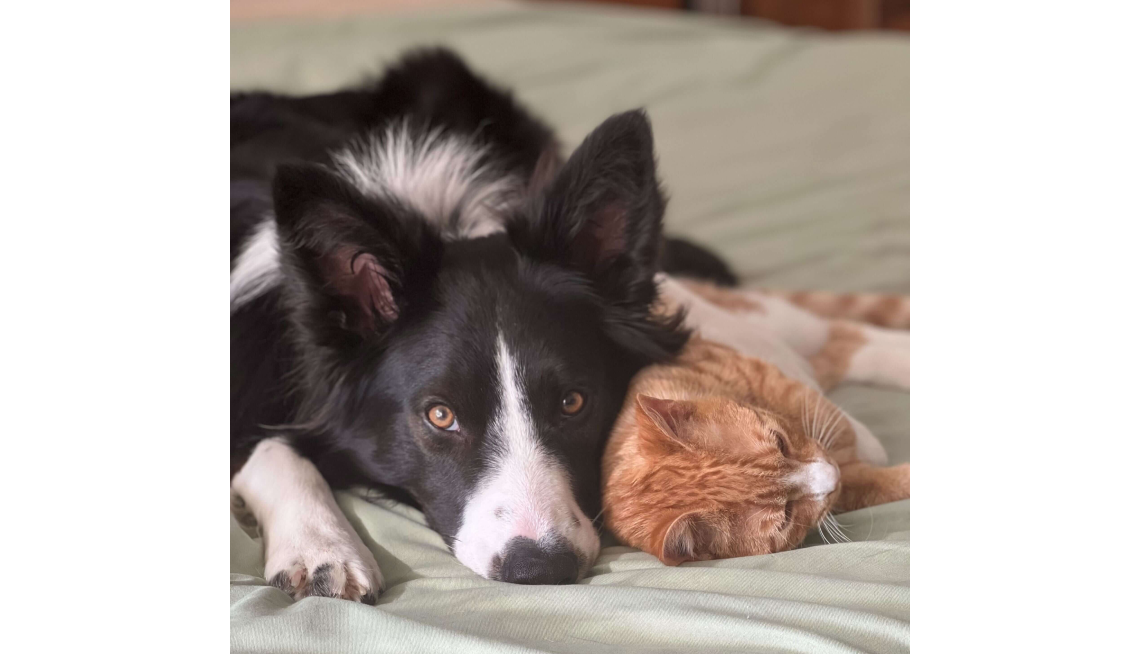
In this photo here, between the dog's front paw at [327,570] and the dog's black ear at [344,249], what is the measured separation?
44cm

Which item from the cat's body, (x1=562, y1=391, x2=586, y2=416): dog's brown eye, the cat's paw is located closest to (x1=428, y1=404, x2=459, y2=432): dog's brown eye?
(x1=562, y1=391, x2=586, y2=416): dog's brown eye

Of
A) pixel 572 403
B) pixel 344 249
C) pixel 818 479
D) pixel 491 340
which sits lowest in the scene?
pixel 818 479

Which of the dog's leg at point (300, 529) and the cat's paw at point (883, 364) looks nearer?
the dog's leg at point (300, 529)

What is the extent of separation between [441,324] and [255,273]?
0.58 meters

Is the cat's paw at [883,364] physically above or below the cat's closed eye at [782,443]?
below

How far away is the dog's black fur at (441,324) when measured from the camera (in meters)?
1.65

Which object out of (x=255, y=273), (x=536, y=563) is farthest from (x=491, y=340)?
(x=255, y=273)

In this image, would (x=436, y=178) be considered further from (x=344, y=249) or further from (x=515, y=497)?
(x=515, y=497)

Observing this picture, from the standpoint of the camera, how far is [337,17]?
173 inches

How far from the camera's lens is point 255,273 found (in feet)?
6.71

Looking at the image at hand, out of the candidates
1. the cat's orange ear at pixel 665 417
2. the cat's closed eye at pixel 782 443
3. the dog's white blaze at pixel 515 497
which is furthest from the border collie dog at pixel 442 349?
the cat's closed eye at pixel 782 443

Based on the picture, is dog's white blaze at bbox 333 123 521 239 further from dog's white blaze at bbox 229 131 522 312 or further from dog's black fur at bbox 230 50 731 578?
dog's black fur at bbox 230 50 731 578

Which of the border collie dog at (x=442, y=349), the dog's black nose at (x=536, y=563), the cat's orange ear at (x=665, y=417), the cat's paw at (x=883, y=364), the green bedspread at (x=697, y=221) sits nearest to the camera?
the green bedspread at (x=697, y=221)

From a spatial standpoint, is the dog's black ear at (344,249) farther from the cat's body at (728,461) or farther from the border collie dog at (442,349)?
the cat's body at (728,461)
